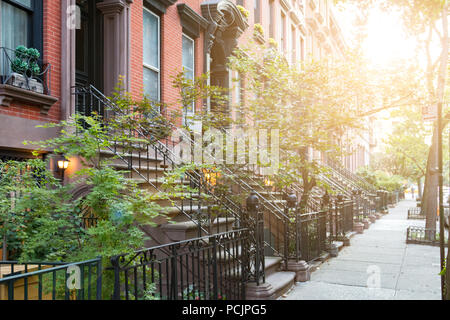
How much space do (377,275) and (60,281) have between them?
22.3 ft

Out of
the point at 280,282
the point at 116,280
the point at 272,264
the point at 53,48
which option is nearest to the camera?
the point at 116,280

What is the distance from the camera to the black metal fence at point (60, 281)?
11.1 feet

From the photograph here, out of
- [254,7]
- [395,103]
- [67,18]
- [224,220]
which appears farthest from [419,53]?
[67,18]

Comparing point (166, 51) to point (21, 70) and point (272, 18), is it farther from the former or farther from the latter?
point (272, 18)

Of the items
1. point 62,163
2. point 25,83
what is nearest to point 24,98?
point 25,83

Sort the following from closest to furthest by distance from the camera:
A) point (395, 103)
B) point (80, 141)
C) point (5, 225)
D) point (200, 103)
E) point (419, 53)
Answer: point (80, 141)
point (5, 225)
point (200, 103)
point (395, 103)
point (419, 53)

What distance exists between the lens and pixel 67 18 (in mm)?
7430

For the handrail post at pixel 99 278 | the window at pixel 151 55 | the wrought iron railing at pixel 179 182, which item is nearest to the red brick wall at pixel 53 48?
the wrought iron railing at pixel 179 182

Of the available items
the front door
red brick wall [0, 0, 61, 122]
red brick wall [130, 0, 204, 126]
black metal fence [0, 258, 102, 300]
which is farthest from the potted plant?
black metal fence [0, 258, 102, 300]

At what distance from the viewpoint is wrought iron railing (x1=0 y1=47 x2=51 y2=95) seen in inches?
255

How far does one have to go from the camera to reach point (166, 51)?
10.8m

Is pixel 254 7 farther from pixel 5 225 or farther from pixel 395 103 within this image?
pixel 5 225

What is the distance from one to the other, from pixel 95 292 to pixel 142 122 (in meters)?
4.74

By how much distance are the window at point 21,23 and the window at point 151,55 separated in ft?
10.8
